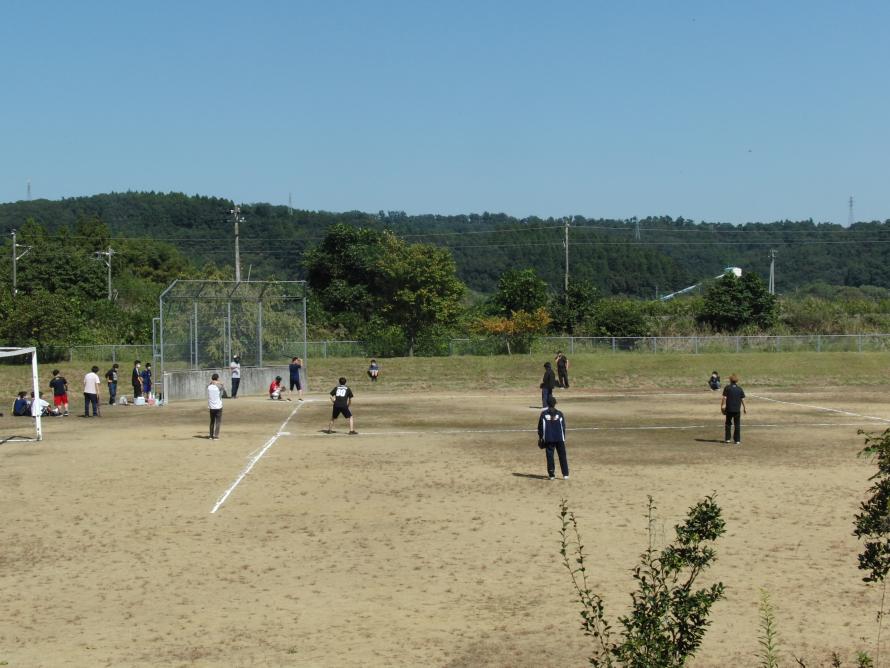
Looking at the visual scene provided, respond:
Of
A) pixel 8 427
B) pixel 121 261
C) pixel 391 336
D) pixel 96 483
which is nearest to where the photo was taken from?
pixel 96 483

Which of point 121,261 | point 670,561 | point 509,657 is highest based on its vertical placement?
point 121,261

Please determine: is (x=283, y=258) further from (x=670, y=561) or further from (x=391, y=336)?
(x=670, y=561)

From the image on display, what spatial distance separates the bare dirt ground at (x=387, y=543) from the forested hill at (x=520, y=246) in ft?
331

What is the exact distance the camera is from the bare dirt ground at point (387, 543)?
10.2m

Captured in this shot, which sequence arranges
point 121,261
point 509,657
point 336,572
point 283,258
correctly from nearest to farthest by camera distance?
1. point 509,657
2. point 336,572
3. point 121,261
4. point 283,258

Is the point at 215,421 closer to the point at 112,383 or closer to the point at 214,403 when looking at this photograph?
the point at 214,403

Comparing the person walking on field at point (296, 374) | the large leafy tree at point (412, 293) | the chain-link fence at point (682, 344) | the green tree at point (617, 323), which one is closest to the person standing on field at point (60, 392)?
the person walking on field at point (296, 374)

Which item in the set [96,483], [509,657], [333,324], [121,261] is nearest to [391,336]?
[333,324]

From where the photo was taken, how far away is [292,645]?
10039 mm

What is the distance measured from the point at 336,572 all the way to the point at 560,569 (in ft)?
9.10

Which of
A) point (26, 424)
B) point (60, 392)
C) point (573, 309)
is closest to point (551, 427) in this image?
point (26, 424)

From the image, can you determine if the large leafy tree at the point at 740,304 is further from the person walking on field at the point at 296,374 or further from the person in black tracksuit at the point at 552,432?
the person in black tracksuit at the point at 552,432

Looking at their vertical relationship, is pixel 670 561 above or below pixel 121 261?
below

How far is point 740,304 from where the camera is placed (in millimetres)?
67625
